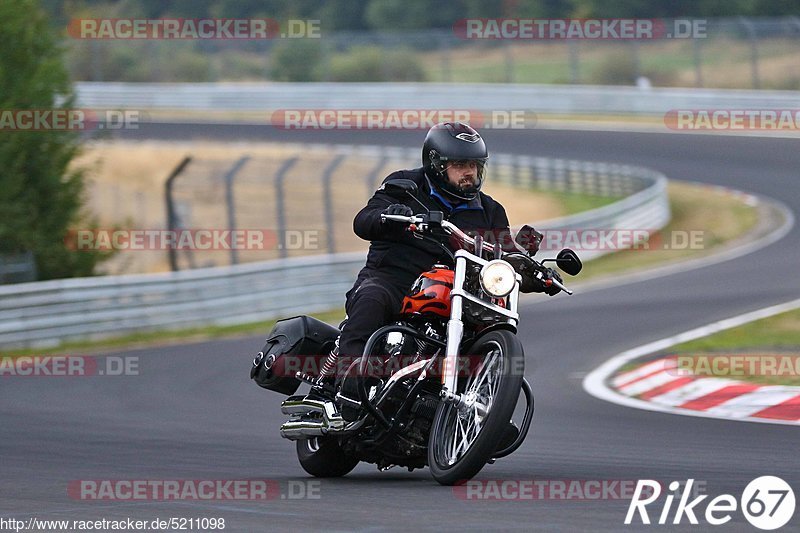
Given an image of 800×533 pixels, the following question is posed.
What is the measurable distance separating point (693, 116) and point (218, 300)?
22739mm

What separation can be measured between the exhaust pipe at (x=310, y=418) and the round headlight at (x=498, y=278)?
1241mm

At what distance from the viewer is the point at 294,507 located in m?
6.41

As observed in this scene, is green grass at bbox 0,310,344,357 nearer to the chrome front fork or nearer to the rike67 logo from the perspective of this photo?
the chrome front fork

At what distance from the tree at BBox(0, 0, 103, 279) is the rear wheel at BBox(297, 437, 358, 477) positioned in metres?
13.2

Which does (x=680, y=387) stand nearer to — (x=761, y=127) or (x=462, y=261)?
(x=462, y=261)

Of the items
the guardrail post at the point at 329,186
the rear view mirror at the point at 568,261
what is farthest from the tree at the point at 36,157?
the rear view mirror at the point at 568,261

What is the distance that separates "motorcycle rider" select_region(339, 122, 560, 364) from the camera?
756cm

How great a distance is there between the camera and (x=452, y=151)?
752 cm

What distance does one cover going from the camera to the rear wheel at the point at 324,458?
806 centimetres

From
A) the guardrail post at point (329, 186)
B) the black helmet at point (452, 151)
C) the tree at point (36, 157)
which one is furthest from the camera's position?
the guardrail post at point (329, 186)

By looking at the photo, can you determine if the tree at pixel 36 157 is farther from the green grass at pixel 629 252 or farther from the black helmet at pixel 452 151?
the black helmet at pixel 452 151

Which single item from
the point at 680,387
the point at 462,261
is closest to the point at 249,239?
the point at 680,387

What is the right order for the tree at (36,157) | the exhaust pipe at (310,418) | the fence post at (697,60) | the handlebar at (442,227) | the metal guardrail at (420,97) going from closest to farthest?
1. the handlebar at (442,227)
2. the exhaust pipe at (310,418)
3. the tree at (36,157)
4. the metal guardrail at (420,97)
5. the fence post at (697,60)

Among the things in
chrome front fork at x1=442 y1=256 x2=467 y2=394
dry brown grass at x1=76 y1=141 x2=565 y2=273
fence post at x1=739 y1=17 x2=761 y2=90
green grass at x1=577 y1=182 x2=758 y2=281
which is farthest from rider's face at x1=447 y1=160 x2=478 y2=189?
fence post at x1=739 y1=17 x2=761 y2=90
